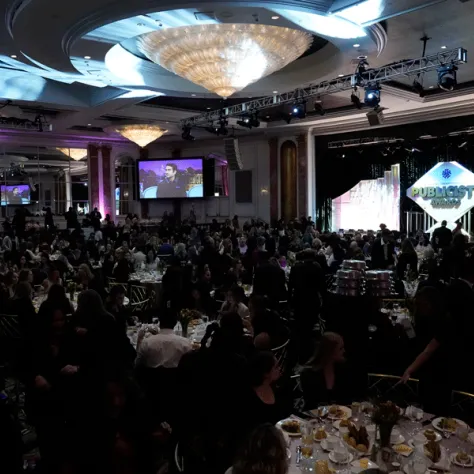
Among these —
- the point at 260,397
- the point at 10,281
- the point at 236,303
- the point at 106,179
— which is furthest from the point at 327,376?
the point at 106,179

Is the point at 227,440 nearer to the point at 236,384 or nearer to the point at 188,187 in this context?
the point at 236,384

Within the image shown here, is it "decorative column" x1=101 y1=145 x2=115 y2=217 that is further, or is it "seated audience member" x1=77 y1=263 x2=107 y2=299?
"decorative column" x1=101 y1=145 x2=115 y2=217

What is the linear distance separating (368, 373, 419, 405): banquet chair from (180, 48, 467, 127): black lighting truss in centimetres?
569

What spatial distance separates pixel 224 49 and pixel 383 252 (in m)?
4.78

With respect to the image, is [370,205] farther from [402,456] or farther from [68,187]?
[402,456]

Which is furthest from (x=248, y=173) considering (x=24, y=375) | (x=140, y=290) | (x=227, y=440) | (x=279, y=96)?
(x=227, y=440)

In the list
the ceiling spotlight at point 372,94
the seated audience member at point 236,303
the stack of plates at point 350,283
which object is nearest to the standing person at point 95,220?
the ceiling spotlight at point 372,94

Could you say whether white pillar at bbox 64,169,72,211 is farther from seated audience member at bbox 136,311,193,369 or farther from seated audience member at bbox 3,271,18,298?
seated audience member at bbox 136,311,193,369

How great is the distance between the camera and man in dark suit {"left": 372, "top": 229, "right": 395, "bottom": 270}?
30.7ft

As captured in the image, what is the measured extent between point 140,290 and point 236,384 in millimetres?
5226

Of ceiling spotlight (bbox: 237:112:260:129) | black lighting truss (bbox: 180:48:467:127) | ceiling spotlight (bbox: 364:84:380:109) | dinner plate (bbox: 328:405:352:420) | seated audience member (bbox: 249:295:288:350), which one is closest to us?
dinner plate (bbox: 328:405:352:420)

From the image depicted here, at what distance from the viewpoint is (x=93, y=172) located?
64.1ft

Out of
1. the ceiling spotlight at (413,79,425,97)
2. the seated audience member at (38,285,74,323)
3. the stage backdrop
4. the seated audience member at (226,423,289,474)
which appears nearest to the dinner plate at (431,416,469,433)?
the seated audience member at (226,423,289,474)

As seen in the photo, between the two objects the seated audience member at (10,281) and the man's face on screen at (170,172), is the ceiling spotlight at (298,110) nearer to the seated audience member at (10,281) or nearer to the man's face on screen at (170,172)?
the seated audience member at (10,281)
